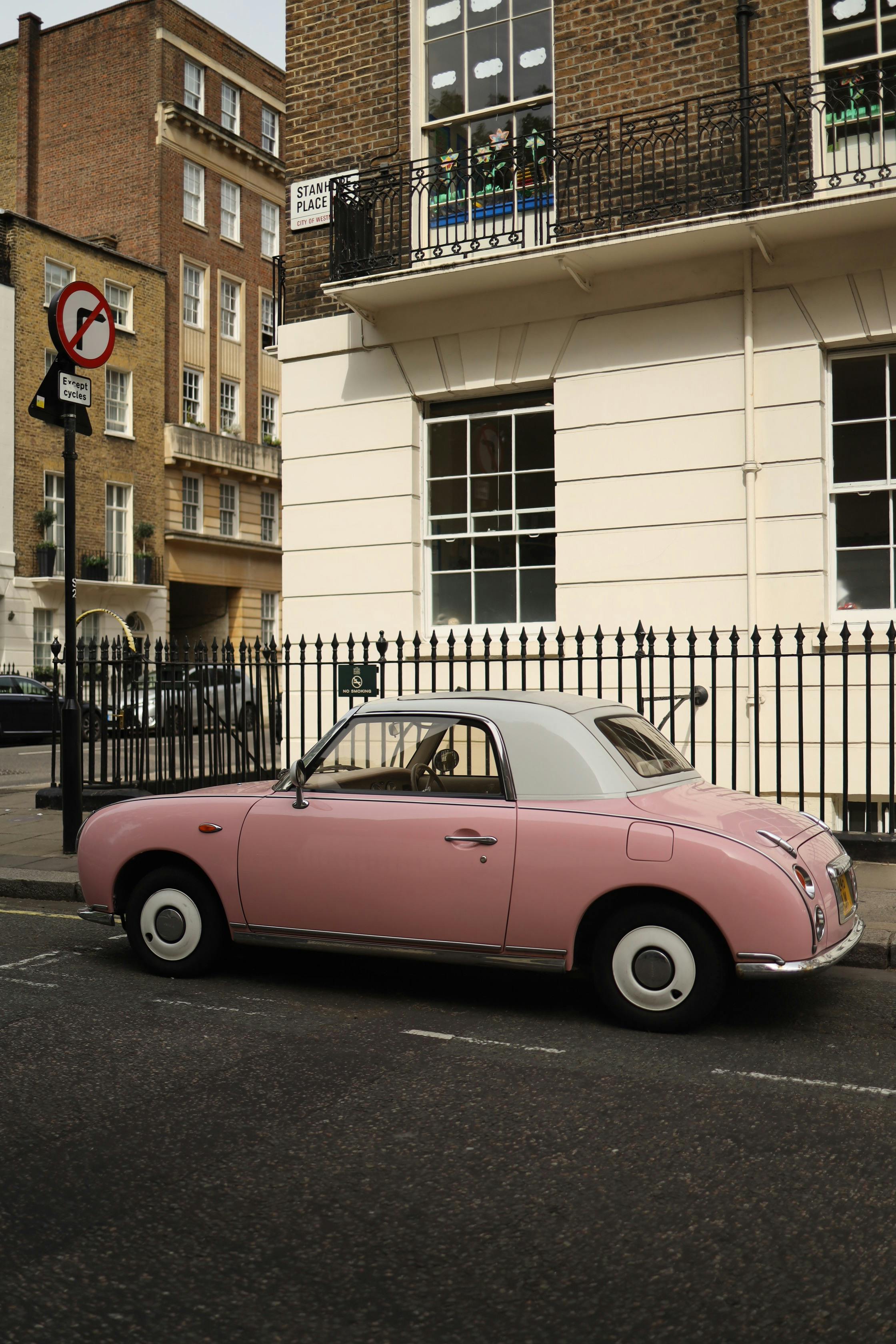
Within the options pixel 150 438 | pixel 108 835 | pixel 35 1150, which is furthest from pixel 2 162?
pixel 35 1150

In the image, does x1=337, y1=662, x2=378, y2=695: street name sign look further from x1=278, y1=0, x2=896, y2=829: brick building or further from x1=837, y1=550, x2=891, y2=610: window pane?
x1=837, y1=550, x2=891, y2=610: window pane

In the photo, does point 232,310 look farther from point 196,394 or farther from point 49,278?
point 49,278

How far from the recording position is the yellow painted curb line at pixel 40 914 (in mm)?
7676

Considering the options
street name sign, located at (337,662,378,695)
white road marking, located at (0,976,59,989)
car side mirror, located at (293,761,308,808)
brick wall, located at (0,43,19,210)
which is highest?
brick wall, located at (0,43,19,210)

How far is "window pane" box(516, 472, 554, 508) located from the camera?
11.3 m

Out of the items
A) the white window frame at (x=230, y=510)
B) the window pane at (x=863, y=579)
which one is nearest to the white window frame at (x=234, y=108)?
the white window frame at (x=230, y=510)

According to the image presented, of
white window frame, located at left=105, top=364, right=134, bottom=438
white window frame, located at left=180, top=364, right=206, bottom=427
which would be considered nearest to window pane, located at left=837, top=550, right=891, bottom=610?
white window frame, located at left=105, top=364, right=134, bottom=438

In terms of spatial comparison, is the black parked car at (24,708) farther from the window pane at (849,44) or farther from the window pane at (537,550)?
the window pane at (849,44)

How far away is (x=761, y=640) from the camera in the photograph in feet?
33.1

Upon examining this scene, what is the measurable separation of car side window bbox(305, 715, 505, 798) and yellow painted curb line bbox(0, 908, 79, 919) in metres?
2.70

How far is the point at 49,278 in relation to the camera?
34.5 meters

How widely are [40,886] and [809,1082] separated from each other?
5676 millimetres

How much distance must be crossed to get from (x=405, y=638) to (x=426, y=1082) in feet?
24.3

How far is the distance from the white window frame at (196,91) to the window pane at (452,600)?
32444 millimetres
